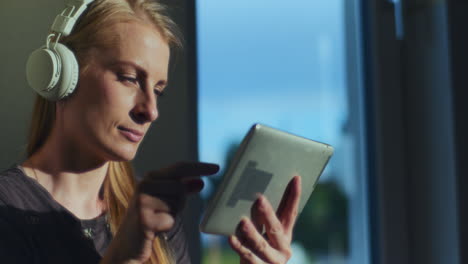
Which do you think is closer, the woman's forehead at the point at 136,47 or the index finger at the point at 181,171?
the index finger at the point at 181,171

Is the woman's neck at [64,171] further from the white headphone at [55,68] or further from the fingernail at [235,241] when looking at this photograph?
the fingernail at [235,241]

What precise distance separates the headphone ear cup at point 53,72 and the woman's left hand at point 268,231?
365 millimetres

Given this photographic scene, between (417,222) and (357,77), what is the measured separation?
44 centimetres

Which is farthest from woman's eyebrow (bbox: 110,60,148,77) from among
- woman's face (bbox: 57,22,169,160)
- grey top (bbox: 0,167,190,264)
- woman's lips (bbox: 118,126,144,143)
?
grey top (bbox: 0,167,190,264)

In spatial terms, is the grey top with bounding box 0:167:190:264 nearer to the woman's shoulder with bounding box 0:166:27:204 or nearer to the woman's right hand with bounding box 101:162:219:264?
the woman's shoulder with bounding box 0:166:27:204

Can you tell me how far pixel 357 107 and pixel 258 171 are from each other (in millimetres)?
866

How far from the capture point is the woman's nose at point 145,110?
3.43 feet

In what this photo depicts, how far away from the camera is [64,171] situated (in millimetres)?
1080

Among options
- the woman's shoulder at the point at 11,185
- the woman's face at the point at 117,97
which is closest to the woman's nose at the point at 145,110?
the woman's face at the point at 117,97

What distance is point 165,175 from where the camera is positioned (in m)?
0.80

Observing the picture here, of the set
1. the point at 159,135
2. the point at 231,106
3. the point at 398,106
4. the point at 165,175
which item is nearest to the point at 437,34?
the point at 398,106

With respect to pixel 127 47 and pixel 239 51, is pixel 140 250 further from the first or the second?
pixel 239 51

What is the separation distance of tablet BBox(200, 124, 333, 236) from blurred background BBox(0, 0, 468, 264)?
414mm

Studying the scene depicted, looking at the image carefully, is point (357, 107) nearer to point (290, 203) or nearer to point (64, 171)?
point (290, 203)
